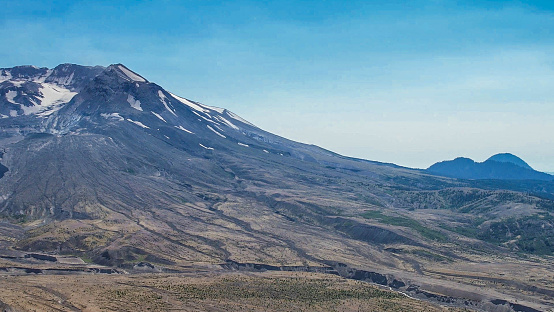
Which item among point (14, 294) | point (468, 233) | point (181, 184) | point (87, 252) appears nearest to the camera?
point (14, 294)

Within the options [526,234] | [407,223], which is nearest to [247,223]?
[407,223]

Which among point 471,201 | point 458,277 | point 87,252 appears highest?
point 471,201

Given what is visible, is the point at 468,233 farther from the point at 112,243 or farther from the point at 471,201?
the point at 112,243

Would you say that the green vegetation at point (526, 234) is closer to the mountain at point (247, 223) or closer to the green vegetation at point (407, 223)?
the mountain at point (247, 223)

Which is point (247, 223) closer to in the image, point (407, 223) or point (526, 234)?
point (407, 223)

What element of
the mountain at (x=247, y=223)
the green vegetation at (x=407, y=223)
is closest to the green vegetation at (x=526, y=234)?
the mountain at (x=247, y=223)

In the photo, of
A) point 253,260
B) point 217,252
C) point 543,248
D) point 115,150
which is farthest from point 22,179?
point 543,248

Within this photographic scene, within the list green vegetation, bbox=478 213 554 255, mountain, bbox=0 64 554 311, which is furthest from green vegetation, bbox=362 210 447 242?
green vegetation, bbox=478 213 554 255
